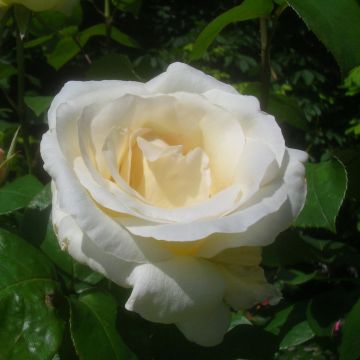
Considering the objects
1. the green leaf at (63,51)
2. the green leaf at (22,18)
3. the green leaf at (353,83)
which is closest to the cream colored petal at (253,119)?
the green leaf at (22,18)

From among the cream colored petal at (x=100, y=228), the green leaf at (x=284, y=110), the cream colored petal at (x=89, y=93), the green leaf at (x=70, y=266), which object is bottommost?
the green leaf at (x=70, y=266)

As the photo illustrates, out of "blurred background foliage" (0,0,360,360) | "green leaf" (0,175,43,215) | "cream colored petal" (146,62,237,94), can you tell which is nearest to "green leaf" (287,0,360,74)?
"blurred background foliage" (0,0,360,360)

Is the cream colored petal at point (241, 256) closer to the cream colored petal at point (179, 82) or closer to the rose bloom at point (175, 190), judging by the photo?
the rose bloom at point (175, 190)

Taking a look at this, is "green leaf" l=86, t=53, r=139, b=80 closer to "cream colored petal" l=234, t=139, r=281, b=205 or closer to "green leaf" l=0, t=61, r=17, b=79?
"green leaf" l=0, t=61, r=17, b=79

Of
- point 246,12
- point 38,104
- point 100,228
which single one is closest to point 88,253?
point 100,228

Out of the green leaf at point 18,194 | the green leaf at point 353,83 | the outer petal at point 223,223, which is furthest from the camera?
the green leaf at point 353,83

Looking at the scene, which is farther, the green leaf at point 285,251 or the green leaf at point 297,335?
the green leaf at point 297,335

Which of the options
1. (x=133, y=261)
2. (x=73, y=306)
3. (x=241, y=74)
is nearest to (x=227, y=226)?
(x=133, y=261)
